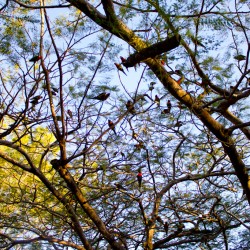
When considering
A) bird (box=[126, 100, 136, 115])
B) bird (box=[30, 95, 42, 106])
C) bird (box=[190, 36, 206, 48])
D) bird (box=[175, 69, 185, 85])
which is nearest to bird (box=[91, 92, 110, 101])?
bird (box=[126, 100, 136, 115])

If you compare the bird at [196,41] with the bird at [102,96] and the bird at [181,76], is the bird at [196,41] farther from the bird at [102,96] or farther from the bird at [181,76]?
the bird at [102,96]

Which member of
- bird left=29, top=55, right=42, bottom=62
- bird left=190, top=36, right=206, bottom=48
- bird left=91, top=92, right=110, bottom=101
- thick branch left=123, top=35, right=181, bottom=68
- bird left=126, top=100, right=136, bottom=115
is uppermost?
bird left=29, top=55, right=42, bottom=62

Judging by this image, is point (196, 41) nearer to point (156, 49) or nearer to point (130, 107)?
point (156, 49)

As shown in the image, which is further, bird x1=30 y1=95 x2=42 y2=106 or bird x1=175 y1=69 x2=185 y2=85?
bird x1=30 y1=95 x2=42 y2=106

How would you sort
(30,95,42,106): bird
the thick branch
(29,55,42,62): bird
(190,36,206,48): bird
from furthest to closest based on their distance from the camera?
(30,95,42,106): bird, (29,55,42,62): bird, (190,36,206,48): bird, the thick branch

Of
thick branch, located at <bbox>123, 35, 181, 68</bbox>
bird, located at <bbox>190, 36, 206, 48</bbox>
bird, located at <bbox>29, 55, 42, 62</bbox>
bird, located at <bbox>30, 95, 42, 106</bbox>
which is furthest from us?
bird, located at <bbox>30, 95, 42, 106</bbox>

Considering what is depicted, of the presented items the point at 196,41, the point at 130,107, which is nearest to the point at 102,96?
the point at 130,107

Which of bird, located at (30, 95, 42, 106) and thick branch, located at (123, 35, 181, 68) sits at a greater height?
bird, located at (30, 95, 42, 106)

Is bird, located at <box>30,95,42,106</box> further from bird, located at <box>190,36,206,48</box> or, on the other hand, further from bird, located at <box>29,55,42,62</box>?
→ bird, located at <box>190,36,206,48</box>

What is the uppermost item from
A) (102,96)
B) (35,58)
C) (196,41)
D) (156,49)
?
(35,58)

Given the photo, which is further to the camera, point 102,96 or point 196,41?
point 102,96

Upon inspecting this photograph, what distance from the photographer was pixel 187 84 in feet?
12.0

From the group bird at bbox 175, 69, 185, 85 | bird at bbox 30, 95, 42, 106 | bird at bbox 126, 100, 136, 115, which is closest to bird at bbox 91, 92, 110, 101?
bird at bbox 126, 100, 136, 115

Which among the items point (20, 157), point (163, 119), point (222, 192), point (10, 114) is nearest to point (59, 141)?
point (10, 114)
